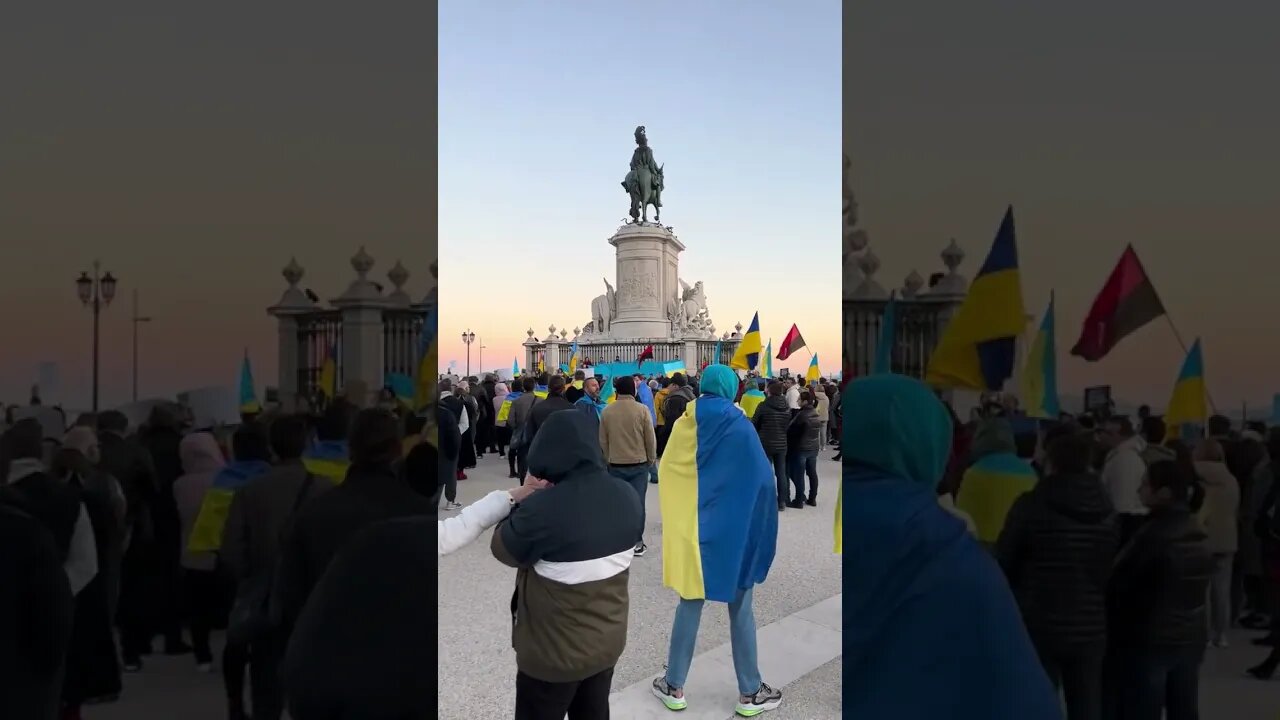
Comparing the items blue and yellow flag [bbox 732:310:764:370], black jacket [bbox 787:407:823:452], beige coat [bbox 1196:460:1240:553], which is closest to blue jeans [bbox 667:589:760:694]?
beige coat [bbox 1196:460:1240:553]

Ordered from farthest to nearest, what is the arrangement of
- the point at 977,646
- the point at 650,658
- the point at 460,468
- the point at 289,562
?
1. the point at 460,468
2. the point at 650,658
3. the point at 289,562
4. the point at 977,646

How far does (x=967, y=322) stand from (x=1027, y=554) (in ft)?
2.22

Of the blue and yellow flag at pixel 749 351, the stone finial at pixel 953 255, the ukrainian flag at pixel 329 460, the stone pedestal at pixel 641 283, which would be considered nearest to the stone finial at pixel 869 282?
the stone finial at pixel 953 255

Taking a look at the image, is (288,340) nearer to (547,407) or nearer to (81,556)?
(81,556)

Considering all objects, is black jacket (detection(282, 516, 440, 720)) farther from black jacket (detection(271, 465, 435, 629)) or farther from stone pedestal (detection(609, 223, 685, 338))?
stone pedestal (detection(609, 223, 685, 338))

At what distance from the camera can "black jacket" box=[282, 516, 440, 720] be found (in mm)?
1821

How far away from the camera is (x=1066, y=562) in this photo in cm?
183

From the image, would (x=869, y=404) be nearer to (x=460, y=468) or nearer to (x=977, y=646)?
(x=977, y=646)

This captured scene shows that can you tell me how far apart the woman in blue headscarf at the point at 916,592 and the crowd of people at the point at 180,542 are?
1.30 meters

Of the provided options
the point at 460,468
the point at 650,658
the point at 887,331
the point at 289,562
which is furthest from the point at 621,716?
the point at 460,468

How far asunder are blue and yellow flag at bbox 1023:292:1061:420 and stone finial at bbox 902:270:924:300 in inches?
13.8

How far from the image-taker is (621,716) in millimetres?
3385

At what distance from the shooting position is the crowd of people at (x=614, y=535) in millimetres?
2297

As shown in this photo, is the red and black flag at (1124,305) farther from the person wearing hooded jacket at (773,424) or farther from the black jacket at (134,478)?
the person wearing hooded jacket at (773,424)
